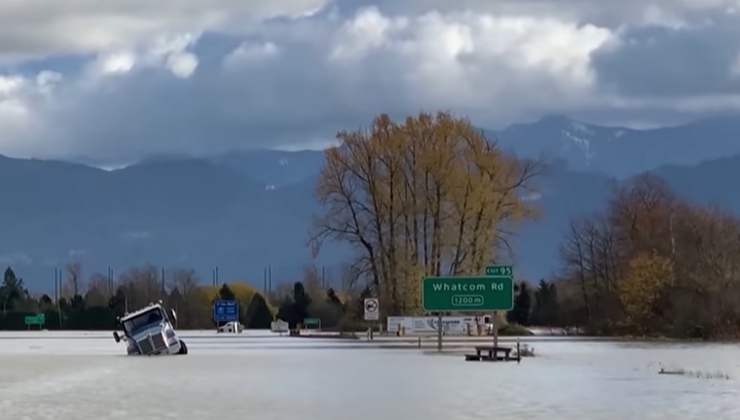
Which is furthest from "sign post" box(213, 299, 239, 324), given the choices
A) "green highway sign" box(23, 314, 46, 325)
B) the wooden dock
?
the wooden dock

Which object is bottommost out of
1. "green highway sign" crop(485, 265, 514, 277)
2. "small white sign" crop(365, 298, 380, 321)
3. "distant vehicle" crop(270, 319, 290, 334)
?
"distant vehicle" crop(270, 319, 290, 334)

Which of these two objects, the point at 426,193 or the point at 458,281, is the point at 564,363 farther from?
the point at 426,193

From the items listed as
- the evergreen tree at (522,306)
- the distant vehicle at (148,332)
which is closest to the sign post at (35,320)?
the evergreen tree at (522,306)

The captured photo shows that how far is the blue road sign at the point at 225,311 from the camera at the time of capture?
4596 inches

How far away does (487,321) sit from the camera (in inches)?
2965

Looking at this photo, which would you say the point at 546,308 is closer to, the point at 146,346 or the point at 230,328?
the point at 230,328

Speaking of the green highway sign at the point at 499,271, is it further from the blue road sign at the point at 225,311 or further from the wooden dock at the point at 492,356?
the blue road sign at the point at 225,311

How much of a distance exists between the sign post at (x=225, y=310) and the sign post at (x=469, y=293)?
2431 inches

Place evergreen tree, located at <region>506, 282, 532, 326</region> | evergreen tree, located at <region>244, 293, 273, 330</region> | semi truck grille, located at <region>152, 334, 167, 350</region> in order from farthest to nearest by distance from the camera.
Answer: evergreen tree, located at <region>244, 293, 273, 330</region> → evergreen tree, located at <region>506, 282, 532, 326</region> → semi truck grille, located at <region>152, 334, 167, 350</region>

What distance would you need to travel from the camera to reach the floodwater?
959 inches

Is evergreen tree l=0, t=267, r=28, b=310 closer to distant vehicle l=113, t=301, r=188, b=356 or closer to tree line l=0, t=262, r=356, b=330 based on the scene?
tree line l=0, t=262, r=356, b=330

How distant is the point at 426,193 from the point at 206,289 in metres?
74.2

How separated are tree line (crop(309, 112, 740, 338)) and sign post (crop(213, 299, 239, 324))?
3480cm

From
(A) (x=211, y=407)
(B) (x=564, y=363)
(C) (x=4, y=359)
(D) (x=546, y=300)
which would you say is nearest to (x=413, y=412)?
(A) (x=211, y=407)
